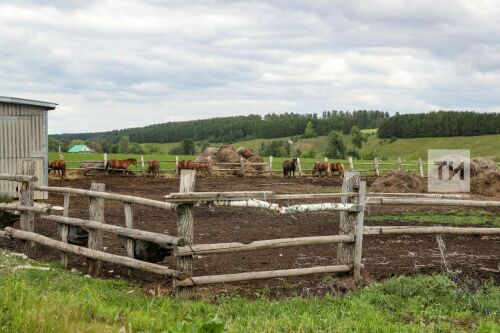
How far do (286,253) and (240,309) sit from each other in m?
4.30

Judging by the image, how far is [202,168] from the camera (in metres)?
38.2

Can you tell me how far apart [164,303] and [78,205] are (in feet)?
45.3

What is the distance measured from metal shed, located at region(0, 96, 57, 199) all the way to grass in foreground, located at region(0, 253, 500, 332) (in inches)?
495

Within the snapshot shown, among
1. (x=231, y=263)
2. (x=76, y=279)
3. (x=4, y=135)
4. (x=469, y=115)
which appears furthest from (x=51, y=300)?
(x=469, y=115)

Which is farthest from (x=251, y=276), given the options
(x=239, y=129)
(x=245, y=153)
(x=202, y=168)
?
(x=239, y=129)

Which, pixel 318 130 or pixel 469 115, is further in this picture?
pixel 318 130

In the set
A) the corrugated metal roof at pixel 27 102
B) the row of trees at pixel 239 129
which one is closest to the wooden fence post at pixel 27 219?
the corrugated metal roof at pixel 27 102

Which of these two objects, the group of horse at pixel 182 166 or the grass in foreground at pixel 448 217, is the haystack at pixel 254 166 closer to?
the group of horse at pixel 182 166

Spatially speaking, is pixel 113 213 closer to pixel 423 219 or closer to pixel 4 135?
pixel 4 135

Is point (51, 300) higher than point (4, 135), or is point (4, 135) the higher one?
point (4, 135)

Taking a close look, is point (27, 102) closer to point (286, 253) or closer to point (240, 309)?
point (286, 253)

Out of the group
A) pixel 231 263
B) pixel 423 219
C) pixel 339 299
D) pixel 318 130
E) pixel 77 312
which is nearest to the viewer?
pixel 77 312

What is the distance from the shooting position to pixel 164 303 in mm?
6625

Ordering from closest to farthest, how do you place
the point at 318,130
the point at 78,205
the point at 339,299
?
the point at 339,299 < the point at 78,205 < the point at 318,130
